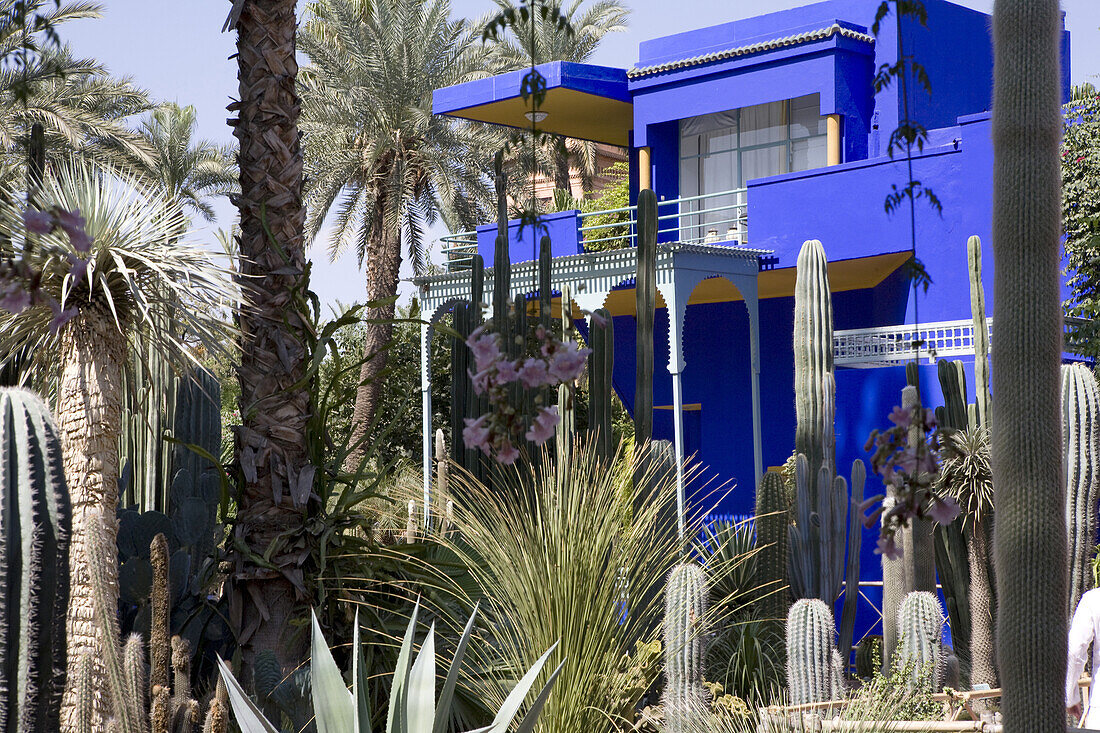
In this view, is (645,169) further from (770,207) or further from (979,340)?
(979,340)

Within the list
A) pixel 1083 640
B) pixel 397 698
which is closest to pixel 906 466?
pixel 397 698

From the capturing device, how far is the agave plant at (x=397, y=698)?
369 cm

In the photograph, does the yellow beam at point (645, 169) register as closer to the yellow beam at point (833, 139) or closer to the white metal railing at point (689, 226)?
the white metal railing at point (689, 226)

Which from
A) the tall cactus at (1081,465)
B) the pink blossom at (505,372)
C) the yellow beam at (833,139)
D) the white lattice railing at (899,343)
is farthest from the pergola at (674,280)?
the pink blossom at (505,372)

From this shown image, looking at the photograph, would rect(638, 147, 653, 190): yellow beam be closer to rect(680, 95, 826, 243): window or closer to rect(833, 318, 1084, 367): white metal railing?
rect(680, 95, 826, 243): window

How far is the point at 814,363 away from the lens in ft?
29.6

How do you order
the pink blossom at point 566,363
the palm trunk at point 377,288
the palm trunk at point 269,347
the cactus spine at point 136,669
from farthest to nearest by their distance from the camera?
the palm trunk at point 377,288, the palm trunk at point 269,347, the cactus spine at point 136,669, the pink blossom at point 566,363

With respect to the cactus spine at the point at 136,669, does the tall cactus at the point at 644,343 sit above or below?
above

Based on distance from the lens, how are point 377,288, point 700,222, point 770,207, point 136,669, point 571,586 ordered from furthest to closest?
point 377,288, point 700,222, point 770,207, point 571,586, point 136,669

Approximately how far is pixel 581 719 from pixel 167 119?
2145 cm

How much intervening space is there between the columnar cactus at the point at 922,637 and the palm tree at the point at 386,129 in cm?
1282

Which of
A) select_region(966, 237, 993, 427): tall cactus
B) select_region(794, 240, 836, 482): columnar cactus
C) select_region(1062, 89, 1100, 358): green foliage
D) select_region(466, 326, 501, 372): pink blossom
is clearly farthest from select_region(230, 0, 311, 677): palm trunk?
select_region(1062, 89, 1100, 358): green foliage

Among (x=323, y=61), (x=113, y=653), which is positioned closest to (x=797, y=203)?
(x=323, y=61)

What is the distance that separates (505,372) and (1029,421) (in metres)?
0.87
